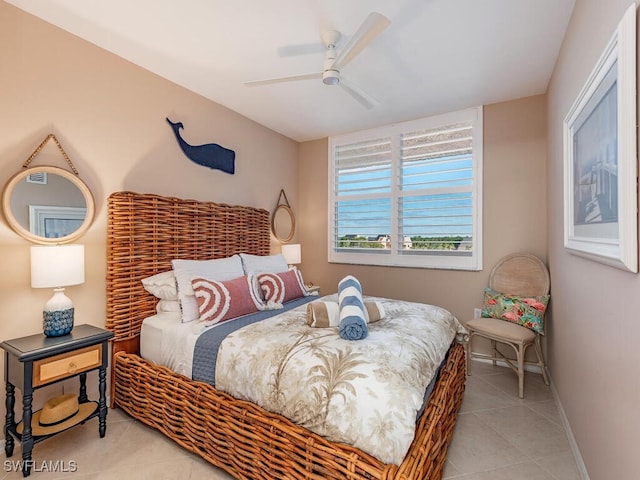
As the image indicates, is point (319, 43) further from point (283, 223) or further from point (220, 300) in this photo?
point (283, 223)

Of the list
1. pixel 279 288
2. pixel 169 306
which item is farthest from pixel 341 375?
pixel 169 306

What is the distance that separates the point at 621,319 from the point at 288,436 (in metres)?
1.43

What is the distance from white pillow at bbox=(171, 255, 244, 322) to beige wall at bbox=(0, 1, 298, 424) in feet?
1.83

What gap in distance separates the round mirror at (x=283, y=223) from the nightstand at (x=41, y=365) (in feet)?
7.51

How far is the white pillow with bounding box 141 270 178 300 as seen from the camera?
2412 millimetres

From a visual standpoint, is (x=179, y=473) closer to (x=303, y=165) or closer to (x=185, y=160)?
(x=185, y=160)

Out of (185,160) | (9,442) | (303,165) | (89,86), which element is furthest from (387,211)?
(9,442)

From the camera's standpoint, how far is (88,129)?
226 centimetres

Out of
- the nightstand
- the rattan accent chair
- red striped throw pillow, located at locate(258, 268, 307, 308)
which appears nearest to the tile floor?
the nightstand

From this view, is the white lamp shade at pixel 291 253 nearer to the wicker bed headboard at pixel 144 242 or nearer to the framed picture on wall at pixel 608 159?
the wicker bed headboard at pixel 144 242

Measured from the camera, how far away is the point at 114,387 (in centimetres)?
235

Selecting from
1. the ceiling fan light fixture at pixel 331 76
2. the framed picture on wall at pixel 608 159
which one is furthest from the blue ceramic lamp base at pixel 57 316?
the framed picture on wall at pixel 608 159

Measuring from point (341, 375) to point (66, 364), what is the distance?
1.62m

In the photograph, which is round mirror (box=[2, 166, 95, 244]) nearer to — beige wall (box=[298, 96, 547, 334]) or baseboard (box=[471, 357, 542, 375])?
beige wall (box=[298, 96, 547, 334])
